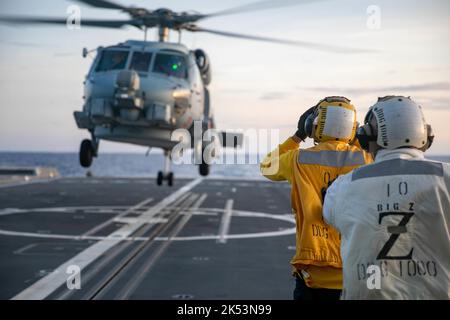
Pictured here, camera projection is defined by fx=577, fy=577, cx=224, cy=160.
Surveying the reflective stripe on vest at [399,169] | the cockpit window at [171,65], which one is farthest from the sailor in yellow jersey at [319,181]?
the cockpit window at [171,65]

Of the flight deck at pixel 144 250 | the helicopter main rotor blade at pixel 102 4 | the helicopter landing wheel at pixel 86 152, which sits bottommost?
the flight deck at pixel 144 250

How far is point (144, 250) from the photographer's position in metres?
12.6

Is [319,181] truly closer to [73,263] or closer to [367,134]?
[367,134]

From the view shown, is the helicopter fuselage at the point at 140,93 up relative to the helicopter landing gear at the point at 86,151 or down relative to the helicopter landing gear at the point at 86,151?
up

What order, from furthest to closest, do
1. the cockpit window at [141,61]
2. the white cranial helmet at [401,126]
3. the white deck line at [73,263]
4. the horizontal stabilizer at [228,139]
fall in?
the horizontal stabilizer at [228,139], the cockpit window at [141,61], the white deck line at [73,263], the white cranial helmet at [401,126]

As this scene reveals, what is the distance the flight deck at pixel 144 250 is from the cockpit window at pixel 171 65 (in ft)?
15.3

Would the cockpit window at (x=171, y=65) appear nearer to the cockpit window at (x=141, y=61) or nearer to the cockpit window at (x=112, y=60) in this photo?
the cockpit window at (x=141, y=61)

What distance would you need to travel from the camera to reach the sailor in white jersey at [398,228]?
2770mm

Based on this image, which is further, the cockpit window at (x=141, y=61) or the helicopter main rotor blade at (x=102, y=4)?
the cockpit window at (x=141, y=61)

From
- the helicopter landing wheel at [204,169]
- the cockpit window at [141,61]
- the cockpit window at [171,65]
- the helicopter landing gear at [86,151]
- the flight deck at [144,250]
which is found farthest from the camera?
the helicopter landing wheel at [204,169]

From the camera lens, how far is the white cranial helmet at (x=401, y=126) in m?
2.93

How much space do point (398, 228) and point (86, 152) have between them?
1792 centimetres
